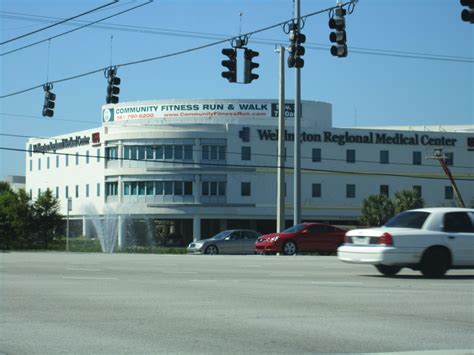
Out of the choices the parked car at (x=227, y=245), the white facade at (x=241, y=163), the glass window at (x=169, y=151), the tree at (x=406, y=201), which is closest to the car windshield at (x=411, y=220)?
the parked car at (x=227, y=245)

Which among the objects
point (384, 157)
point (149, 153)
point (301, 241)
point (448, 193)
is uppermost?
point (384, 157)

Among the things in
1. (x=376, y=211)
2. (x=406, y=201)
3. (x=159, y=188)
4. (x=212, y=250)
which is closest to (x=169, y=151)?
(x=159, y=188)

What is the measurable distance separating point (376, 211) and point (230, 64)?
167ft

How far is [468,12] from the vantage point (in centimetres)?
1845

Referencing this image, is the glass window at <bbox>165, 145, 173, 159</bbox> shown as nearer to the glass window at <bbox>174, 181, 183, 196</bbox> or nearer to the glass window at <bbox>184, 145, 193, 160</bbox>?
the glass window at <bbox>184, 145, 193, 160</bbox>

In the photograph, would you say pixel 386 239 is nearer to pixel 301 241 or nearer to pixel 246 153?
pixel 301 241

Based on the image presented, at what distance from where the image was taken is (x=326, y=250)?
3697cm

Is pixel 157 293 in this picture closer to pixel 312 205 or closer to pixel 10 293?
pixel 10 293

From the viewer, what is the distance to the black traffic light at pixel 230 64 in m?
26.2

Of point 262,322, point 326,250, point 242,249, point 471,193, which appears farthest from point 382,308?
point 471,193

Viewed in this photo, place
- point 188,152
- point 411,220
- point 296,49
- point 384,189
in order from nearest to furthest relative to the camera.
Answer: point 411,220 < point 296,49 < point 188,152 < point 384,189

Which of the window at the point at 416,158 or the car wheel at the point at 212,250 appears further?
the window at the point at 416,158

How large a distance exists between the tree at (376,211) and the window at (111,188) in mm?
24849

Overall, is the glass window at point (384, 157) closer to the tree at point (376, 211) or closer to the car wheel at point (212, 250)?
the tree at point (376, 211)
